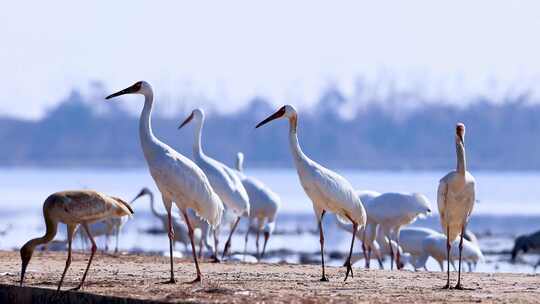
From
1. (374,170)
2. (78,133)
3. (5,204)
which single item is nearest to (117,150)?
(78,133)

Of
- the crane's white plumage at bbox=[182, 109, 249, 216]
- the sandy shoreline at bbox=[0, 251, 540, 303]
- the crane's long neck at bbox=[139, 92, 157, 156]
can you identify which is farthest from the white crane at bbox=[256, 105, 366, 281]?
the crane's white plumage at bbox=[182, 109, 249, 216]

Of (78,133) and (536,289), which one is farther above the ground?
(78,133)

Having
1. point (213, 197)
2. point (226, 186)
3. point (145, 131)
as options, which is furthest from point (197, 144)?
point (145, 131)

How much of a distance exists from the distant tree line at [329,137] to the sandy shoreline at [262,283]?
93727 mm

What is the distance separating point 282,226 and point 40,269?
21466mm

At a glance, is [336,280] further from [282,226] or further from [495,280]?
[282,226]

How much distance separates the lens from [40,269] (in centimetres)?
1506

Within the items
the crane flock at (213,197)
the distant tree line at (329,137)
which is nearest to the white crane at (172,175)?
the crane flock at (213,197)

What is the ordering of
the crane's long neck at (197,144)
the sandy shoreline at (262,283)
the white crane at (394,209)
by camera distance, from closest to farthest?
the sandy shoreline at (262,283), the crane's long neck at (197,144), the white crane at (394,209)

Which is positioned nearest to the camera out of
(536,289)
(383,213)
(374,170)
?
(536,289)

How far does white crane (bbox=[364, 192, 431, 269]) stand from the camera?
18438 mm

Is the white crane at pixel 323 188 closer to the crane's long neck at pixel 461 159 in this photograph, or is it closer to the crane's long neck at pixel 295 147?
the crane's long neck at pixel 295 147

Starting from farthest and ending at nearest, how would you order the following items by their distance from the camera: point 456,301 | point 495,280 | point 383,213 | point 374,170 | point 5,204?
point 374,170 < point 5,204 < point 383,213 < point 495,280 < point 456,301

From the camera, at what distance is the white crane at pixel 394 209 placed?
18438 millimetres
